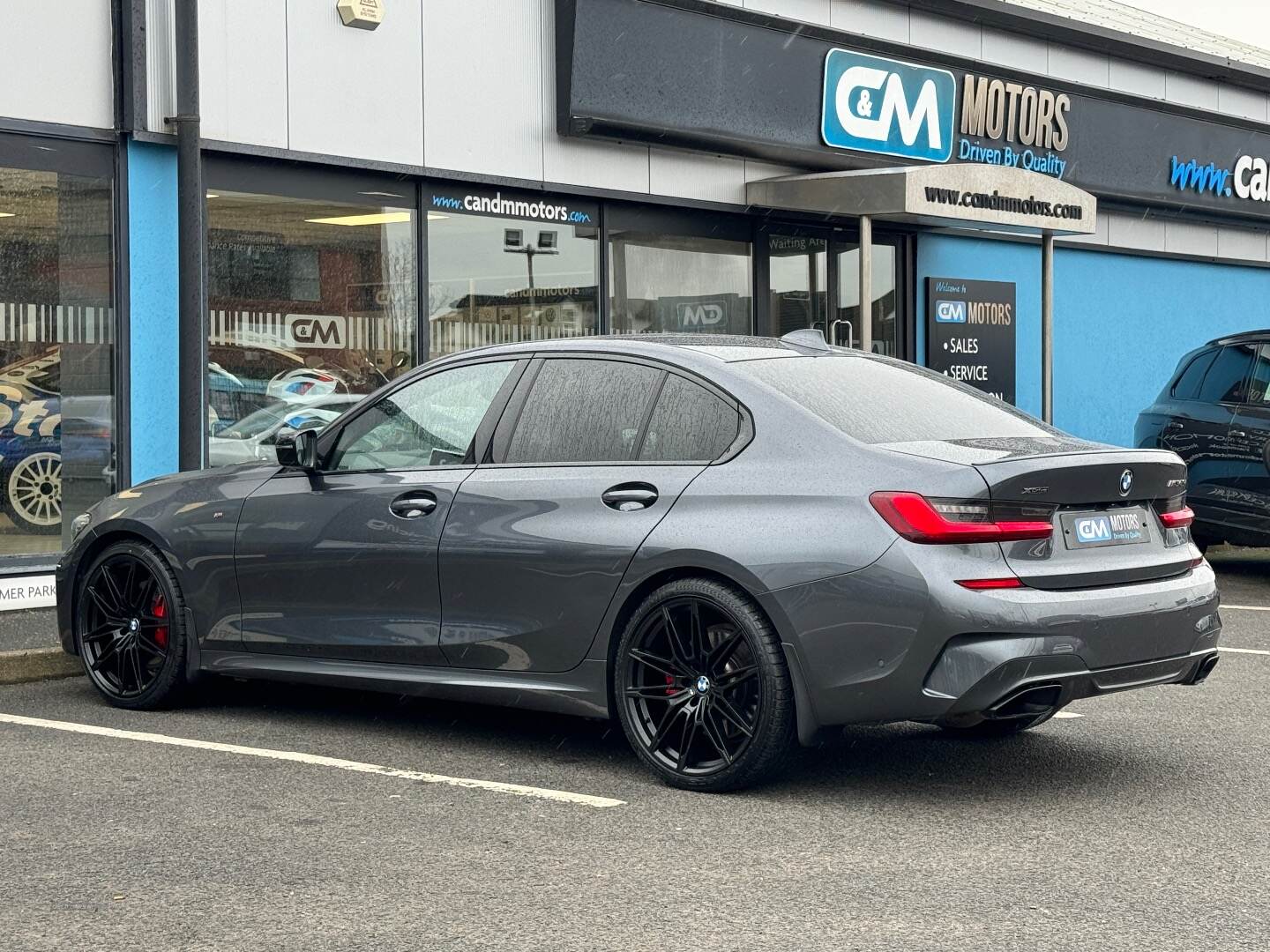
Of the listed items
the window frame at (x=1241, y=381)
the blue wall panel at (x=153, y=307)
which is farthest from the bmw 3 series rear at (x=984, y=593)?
the window frame at (x=1241, y=381)

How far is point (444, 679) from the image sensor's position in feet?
21.4

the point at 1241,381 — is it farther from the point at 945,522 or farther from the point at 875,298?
the point at 945,522

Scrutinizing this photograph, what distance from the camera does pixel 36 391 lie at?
35.1 feet

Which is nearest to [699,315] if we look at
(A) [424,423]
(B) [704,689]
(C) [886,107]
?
(C) [886,107]

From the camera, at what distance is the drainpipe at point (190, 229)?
10727 mm

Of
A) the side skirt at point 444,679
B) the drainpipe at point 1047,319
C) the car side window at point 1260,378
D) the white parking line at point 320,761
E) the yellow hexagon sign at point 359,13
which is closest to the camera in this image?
the white parking line at point 320,761

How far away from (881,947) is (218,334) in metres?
8.30

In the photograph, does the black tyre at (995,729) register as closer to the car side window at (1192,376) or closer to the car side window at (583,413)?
the car side window at (583,413)

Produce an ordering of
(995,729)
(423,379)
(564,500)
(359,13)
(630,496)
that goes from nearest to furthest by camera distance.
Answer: (630,496)
(564,500)
(995,729)
(423,379)
(359,13)

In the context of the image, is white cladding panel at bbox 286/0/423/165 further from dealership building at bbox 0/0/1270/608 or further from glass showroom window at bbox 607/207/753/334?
glass showroom window at bbox 607/207/753/334

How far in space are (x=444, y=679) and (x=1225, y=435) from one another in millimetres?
7684

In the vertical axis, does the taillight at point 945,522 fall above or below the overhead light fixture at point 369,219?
below

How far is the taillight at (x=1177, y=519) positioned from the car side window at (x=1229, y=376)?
6710 millimetres

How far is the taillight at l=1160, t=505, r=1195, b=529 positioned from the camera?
6.09 meters
